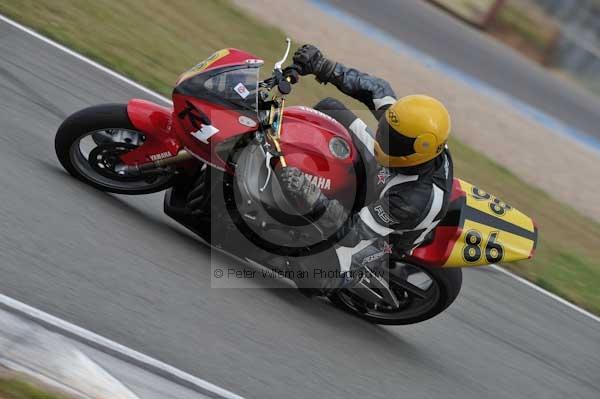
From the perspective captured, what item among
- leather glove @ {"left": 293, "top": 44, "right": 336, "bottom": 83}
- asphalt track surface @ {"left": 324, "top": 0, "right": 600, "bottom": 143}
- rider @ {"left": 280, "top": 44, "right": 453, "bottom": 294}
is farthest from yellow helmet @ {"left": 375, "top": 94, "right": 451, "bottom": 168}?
asphalt track surface @ {"left": 324, "top": 0, "right": 600, "bottom": 143}

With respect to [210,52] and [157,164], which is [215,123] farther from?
[210,52]

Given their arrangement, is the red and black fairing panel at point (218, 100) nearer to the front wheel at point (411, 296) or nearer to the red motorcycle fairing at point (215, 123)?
the red motorcycle fairing at point (215, 123)

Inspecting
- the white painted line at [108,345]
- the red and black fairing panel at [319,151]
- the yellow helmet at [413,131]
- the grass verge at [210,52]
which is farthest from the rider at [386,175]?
the grass verge at [210,52]

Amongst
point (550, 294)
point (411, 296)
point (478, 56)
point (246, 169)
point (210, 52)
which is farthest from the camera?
point (478, 56)

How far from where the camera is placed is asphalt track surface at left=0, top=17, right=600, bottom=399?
455cm

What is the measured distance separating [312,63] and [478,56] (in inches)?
463

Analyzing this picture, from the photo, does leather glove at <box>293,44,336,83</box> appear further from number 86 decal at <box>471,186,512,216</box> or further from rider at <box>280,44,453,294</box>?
number 86 decal at <box>471,186,512,216</box>

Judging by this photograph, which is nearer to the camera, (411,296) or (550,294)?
(411,296)

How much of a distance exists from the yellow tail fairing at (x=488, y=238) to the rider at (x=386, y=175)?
0.27m

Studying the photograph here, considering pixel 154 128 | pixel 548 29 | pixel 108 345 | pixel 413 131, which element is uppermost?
pixel 548 29

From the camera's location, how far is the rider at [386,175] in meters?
4.66

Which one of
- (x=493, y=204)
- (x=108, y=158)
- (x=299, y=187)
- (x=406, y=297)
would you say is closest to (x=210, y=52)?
(x=108, y=158)

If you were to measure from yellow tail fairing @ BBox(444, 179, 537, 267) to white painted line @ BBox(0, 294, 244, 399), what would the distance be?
1.80 m

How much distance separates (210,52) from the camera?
390 inches
